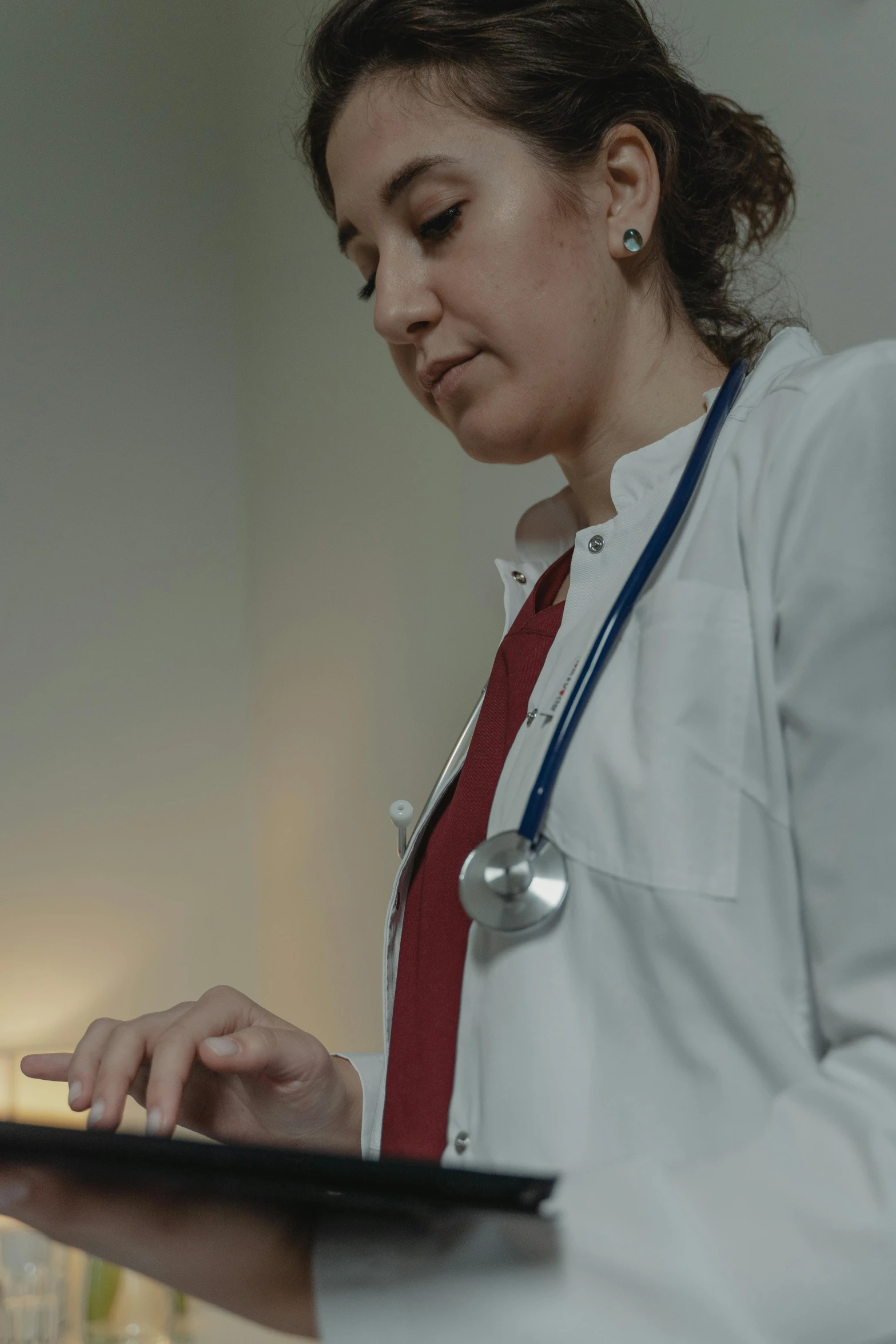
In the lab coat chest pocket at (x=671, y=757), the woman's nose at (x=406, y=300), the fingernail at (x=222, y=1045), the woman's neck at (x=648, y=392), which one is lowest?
the fingernail at (x=222, y=1045)

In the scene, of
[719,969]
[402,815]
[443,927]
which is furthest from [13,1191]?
[402,815]

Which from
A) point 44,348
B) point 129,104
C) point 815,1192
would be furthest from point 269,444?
point 815,1192

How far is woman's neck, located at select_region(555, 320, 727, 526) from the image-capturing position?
950mm

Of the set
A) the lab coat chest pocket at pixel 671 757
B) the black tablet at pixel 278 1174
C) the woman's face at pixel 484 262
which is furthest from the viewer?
the woman's face at pixel 484 262

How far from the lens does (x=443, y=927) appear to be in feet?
2.77

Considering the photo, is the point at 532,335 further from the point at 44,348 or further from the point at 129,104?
the point at 129,104

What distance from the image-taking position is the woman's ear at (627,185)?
0.95 meters

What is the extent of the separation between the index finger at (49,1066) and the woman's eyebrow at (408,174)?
0.70m

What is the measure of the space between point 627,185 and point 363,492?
1214mm

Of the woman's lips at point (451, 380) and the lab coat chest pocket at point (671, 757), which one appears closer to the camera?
the lab coat chest pocket at point (671, 757)

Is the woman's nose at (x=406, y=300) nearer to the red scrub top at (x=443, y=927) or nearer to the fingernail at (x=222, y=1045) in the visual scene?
the red scrub top at (x=443, y=927)

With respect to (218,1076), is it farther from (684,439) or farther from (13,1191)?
(684,439)

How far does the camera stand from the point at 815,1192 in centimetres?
46

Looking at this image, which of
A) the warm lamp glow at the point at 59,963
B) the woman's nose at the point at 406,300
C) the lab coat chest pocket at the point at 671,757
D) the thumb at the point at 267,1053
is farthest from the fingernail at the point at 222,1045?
the warm lamp glow at the point at 59,963
